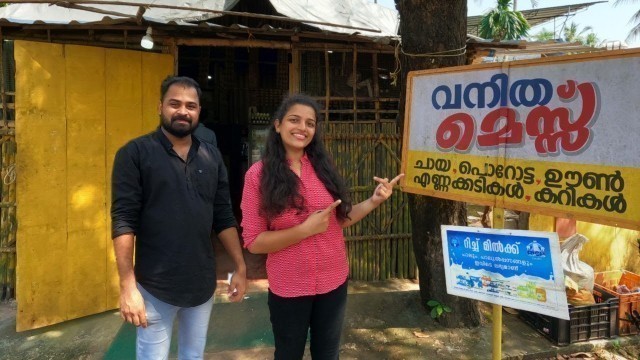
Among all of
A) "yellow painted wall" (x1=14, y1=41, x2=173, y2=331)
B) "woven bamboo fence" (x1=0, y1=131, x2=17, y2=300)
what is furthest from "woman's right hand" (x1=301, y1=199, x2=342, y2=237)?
"woven bamboo fence" (x1=0, y1=131, x2=17, y2=300)

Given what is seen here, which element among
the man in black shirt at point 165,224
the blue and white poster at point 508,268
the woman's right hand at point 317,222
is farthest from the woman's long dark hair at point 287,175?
the blue and white poster at point 508,268

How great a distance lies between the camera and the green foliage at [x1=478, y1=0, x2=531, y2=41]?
16.2 m

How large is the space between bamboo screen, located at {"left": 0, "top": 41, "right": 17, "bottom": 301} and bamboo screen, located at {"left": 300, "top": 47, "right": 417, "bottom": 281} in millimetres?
3128

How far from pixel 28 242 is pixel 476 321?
13.7ft

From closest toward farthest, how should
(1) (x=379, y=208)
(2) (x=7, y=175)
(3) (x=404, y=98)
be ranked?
(3) (x=404, y=98)
(2) (x=7, y=175)
(1) (x=379, y=208)

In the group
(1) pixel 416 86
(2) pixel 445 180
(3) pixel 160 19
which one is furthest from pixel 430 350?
(3) pixel 160 19

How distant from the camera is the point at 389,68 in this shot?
5.18m

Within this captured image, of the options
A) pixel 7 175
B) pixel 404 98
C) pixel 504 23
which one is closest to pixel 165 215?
pixel 404 98

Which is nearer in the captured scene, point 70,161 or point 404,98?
point 404,98

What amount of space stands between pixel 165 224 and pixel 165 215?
45mm

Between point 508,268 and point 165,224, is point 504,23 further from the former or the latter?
point 165,224

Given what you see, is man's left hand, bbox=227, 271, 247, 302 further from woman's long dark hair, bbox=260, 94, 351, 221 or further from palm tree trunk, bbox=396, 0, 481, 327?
palm tree trunk, bbox=396, 0, 481, 327

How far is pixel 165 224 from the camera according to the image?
195cm

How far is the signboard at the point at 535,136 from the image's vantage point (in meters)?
1.82
